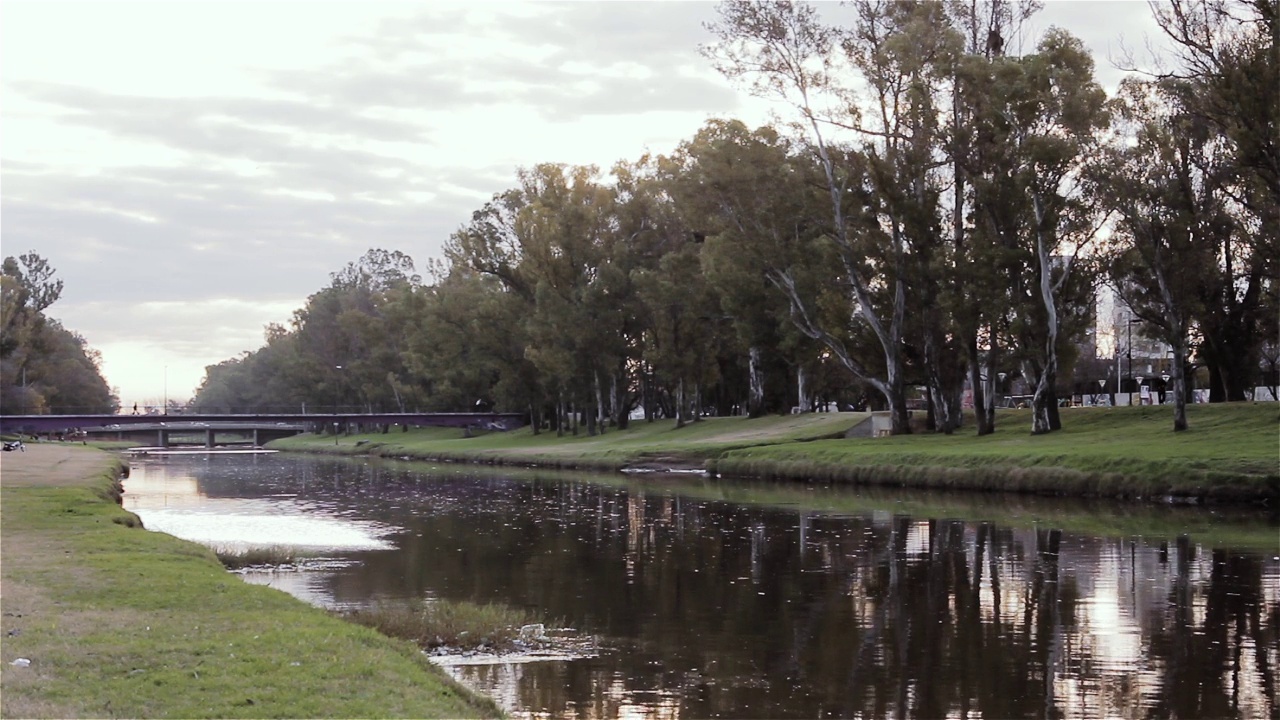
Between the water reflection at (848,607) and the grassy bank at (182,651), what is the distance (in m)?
1.85

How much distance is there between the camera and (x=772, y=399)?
9225 cm

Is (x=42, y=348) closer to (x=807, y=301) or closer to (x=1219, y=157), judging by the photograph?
(x=807, y=301)

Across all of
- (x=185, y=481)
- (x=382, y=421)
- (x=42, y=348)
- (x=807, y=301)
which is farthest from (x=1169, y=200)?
(x=42, y=348)

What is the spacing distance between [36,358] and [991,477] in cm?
11378

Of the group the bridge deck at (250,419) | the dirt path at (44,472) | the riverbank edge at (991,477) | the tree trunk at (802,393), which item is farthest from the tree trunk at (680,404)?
the dirt path at (44,472)

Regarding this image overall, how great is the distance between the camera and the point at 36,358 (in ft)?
443

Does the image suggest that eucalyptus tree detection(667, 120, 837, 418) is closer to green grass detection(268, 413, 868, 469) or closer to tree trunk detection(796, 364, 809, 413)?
green grass detection(268, 413, 868, 469)

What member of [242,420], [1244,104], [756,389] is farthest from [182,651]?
[242,420]

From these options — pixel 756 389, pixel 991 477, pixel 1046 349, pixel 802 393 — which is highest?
pixel 1046 349

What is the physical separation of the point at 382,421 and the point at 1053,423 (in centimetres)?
7085

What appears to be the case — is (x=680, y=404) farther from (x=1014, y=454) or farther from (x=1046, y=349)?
(x=1014, y=454)

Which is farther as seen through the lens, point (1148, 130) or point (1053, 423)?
point (1053, 423)

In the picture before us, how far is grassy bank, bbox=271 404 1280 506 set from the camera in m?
39.2

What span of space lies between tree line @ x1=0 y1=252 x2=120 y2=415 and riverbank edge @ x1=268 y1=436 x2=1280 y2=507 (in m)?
53.8
